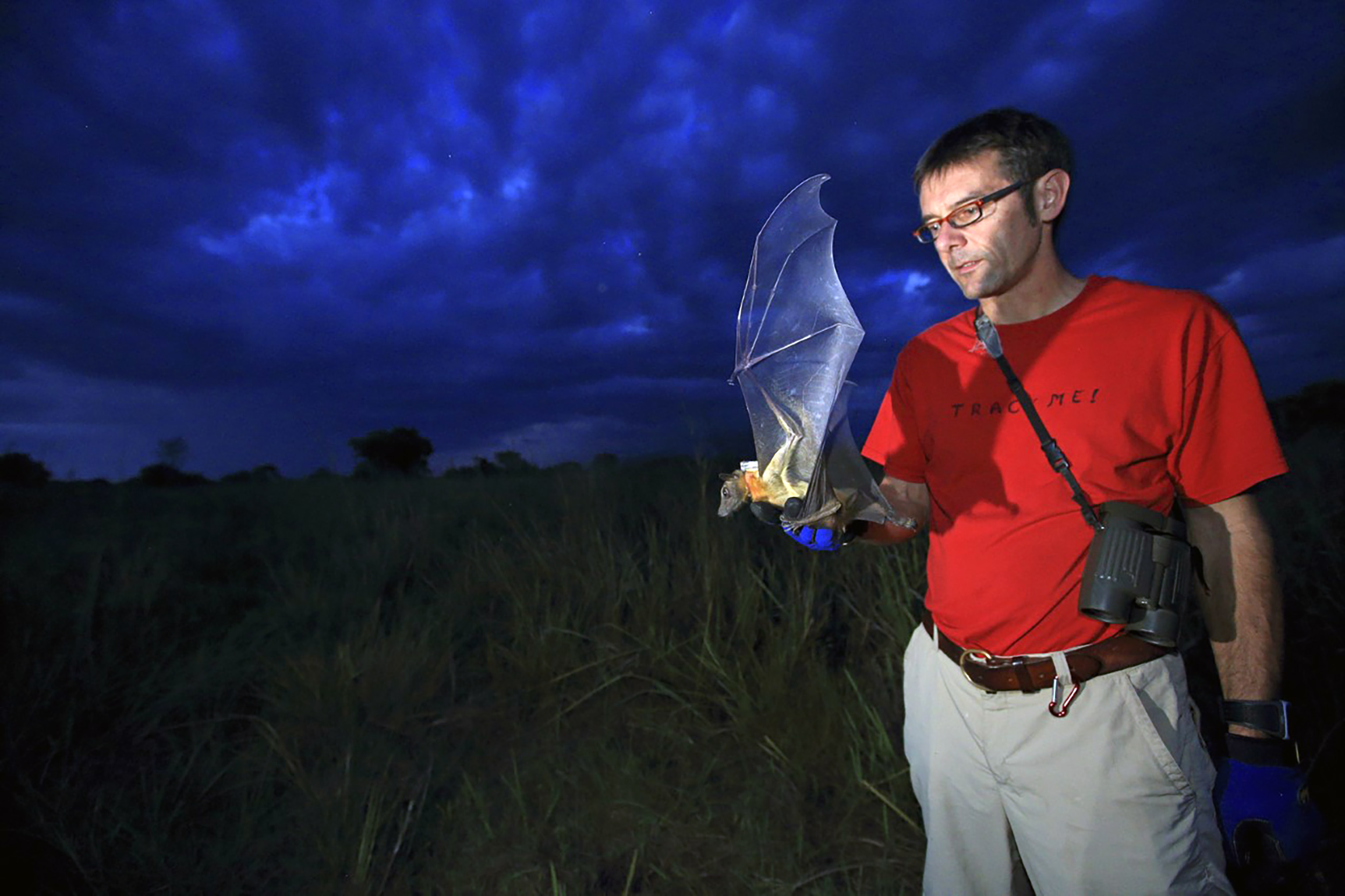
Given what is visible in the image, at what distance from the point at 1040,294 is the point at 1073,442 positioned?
357mm

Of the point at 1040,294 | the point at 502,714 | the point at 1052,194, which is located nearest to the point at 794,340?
the point at 1040,294

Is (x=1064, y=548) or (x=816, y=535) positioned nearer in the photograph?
(x=816, y=535)

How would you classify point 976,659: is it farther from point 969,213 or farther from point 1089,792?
point 969,213

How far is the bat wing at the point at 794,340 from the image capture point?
4.00 ft

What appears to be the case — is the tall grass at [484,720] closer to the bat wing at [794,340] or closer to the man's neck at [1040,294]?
the man's neck at [1040,294]

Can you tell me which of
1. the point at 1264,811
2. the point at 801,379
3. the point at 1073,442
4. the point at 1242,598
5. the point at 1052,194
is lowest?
the point at 1264,811

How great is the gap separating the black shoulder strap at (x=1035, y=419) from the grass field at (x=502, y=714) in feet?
4.86

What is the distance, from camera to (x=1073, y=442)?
1368 millimetres

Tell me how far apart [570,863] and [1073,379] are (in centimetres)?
231

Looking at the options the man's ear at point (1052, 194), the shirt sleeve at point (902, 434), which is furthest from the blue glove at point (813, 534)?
the man's ear at point (1052, 194)

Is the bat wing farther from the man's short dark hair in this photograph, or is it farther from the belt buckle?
the belt buckle

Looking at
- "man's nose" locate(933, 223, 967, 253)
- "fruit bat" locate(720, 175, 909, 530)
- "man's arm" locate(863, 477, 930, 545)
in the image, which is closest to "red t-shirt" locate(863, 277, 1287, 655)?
"man's arm" locate(863, 477, 930, 545)

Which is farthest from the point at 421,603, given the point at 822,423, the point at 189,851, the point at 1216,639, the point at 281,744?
the point at 1216,639

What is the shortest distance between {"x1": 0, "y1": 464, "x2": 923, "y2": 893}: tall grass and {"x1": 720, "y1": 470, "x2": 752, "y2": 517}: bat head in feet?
5.44
